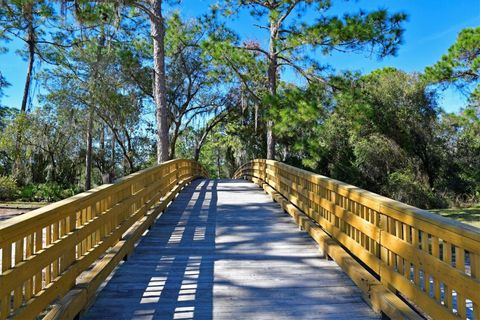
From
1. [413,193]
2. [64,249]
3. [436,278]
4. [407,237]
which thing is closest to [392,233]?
[407,237]

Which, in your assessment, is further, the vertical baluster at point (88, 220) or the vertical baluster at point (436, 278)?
the vertical baluster at point (88, 220)

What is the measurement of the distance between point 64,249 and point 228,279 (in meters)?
A: 1.64

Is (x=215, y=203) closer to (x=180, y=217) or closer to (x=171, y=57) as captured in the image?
(x=180, y=217)

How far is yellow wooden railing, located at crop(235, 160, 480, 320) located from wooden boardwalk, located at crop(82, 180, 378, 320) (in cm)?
27

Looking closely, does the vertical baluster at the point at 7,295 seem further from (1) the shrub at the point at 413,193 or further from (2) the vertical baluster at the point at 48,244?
(1) the shrub at the point at 413,193

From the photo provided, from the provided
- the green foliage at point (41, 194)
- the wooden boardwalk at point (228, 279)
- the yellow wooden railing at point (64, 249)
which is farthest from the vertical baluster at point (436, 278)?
the green foliage at point (41, 194)

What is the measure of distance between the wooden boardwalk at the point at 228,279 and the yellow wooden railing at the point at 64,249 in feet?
0.78

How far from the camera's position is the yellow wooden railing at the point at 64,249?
230cm

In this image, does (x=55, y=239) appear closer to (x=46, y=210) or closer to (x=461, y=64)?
(x=46, y=210)

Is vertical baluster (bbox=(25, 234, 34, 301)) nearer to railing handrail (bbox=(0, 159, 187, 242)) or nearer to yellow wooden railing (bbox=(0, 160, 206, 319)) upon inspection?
yellow wooden railing (bbox=(0, 160, 206, 319))

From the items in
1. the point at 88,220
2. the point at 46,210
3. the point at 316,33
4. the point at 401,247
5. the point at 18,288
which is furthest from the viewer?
the point at 316,33

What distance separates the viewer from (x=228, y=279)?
3986 millimetres

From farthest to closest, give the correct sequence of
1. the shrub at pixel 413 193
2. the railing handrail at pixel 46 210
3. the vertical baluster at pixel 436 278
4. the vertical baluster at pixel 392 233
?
the shrub at pixel 413 193
the vertical baluster at pixel 392 233
the vertical baluster at pixel 436 278
the railing handrail at pixel 46 210

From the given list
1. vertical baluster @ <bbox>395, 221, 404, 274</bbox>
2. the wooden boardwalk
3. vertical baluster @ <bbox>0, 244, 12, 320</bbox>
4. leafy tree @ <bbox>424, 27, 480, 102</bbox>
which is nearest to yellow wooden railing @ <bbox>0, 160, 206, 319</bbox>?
vertical baluster @ <bbox>0, 244, 12, 320</bbox>
